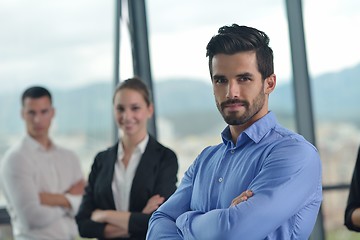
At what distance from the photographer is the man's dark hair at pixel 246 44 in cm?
259

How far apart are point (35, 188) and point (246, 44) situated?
2.52 metres

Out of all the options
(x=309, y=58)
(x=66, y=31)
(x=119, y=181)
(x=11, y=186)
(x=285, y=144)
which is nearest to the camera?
(x=285, y=144)

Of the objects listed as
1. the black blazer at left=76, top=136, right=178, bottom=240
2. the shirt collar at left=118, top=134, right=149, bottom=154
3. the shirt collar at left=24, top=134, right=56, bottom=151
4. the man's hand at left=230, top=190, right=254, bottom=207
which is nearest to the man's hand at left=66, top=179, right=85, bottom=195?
the shirt collar at left=24, top=134, right=56, bottom=151

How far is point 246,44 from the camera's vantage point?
8.49 ft

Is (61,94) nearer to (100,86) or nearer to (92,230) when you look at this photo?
(100,86)

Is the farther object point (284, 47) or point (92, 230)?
point (284, 47)

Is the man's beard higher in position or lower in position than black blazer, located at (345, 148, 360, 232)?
higher

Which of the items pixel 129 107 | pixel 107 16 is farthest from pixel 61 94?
pixel 129 107

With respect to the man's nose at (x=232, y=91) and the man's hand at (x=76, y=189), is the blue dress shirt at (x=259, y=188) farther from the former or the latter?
the man's hand at (x=76, y=189)

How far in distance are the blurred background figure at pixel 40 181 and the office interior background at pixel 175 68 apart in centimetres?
106

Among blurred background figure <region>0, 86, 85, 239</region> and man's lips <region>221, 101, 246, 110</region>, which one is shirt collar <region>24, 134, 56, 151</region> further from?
man's lips <region>221, 101, 246, 110</region>

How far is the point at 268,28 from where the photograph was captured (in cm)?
579

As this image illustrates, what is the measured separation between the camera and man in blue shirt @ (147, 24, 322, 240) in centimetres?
242

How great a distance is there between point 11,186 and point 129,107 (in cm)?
116
